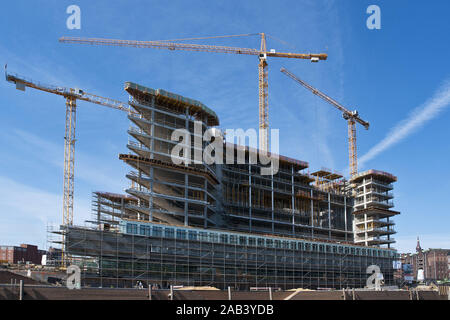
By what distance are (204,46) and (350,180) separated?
220 ft

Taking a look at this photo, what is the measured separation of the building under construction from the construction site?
260 millimetres

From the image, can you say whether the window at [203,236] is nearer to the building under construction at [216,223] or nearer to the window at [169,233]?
the building under construction at [216,223]

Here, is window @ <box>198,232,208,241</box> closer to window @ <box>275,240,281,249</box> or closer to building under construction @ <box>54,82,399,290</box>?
building under construction @ <box>54,82,399,290</box>

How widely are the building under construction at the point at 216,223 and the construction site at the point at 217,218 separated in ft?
0.85

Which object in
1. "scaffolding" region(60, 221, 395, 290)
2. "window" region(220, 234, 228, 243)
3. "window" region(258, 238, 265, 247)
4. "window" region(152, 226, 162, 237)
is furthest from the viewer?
"window" region(258, 238, 265, 247)

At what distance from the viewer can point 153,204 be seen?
102 metres

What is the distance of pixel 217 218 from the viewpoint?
123062 mm

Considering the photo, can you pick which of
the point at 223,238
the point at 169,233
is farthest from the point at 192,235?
the point at 223,238

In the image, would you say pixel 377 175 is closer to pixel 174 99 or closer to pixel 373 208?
pixel 373 208

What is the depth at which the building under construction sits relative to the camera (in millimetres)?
90938

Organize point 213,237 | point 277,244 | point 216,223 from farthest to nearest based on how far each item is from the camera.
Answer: point 216,223 → point 277,244 → point 213,237

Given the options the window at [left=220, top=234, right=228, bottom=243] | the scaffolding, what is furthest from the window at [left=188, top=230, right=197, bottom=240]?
the window at [left=220, top=234, right=228, bottom=243]

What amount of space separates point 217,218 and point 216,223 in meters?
1.48
